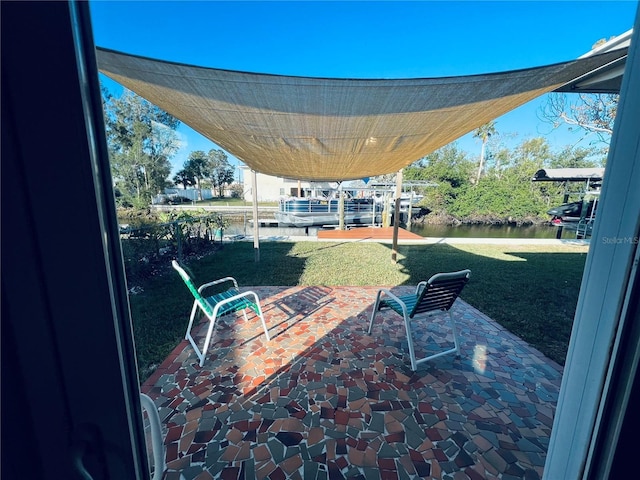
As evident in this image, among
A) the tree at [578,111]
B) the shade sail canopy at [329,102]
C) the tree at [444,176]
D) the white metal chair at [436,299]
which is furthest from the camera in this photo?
the tree at [444,176]

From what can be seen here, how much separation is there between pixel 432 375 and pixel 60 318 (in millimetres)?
2525

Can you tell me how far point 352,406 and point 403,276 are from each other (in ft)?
11.6

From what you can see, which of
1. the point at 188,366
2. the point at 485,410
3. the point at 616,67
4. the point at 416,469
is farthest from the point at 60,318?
the point at 616,67

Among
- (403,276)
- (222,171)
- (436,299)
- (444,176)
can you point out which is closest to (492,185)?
(444,176)

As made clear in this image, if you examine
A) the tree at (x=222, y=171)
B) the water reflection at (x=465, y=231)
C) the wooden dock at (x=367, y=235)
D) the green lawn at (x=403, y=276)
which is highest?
the tree at (x=222, y=171)

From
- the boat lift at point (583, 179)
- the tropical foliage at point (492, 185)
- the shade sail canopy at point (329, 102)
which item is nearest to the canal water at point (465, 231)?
the tropical foliage at point (492, 185)

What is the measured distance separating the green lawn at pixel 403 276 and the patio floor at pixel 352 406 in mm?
399

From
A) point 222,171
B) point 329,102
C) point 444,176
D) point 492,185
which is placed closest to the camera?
point 329,102

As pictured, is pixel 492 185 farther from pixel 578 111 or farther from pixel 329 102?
pixel 329 102

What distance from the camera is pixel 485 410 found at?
1879mm

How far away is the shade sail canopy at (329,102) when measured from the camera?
196cm

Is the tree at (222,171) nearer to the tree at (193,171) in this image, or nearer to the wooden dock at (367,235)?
the tree at (193,171)

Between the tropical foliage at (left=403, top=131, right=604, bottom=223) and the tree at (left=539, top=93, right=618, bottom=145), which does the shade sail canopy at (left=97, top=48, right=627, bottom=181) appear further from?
the tropical foliage at (left=403, top=131, right=604, bottom=223)

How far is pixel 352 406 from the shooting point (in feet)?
6.22
